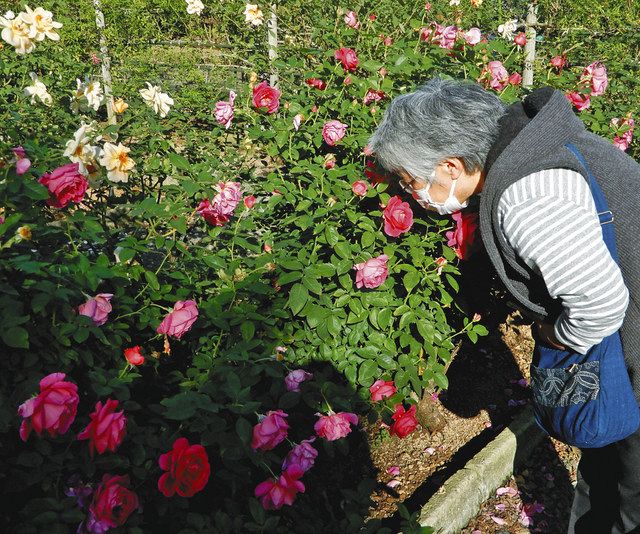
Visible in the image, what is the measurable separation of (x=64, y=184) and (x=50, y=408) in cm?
60

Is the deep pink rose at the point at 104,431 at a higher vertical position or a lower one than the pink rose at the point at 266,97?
lower

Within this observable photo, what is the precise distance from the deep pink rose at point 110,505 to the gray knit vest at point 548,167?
971 millimetres

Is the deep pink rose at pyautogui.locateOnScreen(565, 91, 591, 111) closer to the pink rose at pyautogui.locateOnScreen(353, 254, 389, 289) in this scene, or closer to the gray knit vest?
the gray knit vest

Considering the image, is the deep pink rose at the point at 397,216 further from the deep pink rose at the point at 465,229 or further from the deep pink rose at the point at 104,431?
the deep pink rose at the point at 104,431

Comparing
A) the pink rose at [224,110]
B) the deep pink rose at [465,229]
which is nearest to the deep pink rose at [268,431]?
the deep pink rose at [465,229]

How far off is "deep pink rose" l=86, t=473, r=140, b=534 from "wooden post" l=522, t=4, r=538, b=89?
2983mm

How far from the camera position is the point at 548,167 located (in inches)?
57.1

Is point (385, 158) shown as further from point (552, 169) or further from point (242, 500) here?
point (242, 500)

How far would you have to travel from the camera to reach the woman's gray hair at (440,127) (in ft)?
5.28

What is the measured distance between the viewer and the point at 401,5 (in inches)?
166

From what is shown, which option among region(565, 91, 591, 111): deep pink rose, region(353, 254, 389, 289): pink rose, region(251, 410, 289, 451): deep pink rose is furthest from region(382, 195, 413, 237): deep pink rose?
region(565, 91, 591, 111): deep pink rose

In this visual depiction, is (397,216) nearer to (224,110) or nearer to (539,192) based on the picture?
(539,192)

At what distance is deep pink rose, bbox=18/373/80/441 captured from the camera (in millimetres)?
1157

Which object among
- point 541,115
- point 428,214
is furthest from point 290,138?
point 541,115
